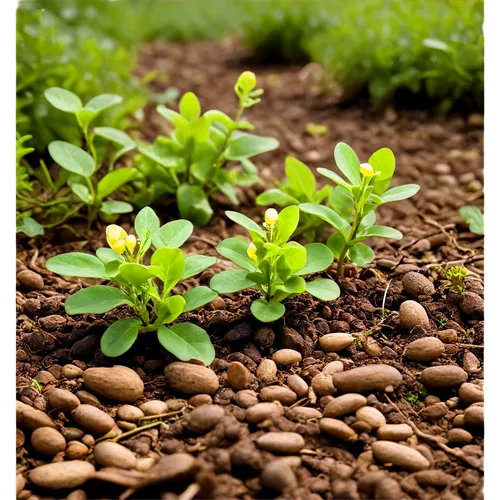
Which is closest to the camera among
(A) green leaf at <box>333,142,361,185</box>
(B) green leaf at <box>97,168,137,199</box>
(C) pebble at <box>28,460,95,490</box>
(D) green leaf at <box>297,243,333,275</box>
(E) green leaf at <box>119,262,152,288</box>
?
(C) pebble at <box>28,460,95,490</box>

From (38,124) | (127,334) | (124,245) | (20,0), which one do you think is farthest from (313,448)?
(20,0)

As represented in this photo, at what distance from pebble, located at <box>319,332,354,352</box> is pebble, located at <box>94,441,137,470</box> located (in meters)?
0.65

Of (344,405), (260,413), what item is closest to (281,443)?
(260,413)

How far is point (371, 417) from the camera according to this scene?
167 centimetres

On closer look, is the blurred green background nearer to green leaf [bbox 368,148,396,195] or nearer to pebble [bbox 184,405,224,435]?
green leaf [bbox 368,148,396,195]

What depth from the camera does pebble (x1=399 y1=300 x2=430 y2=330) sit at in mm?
1981

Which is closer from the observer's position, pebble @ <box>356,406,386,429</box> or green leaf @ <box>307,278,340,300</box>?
pebble @ <box>356,406,386,429</box>

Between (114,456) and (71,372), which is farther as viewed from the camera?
(71,372)

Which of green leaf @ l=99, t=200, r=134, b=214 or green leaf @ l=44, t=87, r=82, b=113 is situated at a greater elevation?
green leaf @ l=44, t=87, r=82, b=113

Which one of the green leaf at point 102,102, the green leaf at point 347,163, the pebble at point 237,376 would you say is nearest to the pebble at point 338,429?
the pebble at point 237,376

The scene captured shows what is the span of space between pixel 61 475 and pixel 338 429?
2.24 ft

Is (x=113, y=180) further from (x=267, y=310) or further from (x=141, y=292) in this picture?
(x=267, y=310)

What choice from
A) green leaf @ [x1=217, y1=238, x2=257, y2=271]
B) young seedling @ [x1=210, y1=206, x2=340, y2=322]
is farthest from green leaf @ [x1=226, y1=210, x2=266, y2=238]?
green leaf @ [x1=217, y1=238, x2=257, y2=271]

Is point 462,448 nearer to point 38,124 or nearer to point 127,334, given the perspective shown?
point 127,334
